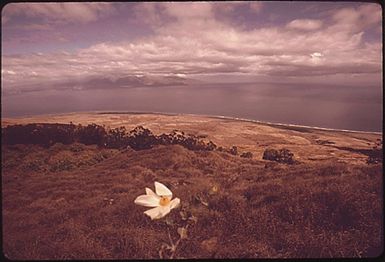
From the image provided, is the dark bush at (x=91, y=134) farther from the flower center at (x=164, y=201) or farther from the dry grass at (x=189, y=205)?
the flower center at (x=164, y=201)

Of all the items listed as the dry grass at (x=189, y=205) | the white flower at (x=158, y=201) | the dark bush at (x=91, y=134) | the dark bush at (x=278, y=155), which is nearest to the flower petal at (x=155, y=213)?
the white flower at (x=158, y=201)

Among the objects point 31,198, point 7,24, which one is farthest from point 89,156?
point 7,24

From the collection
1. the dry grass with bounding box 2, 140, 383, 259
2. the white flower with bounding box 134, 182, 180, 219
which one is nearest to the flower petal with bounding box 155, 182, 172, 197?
the white flower with bounding box 134, 182, 180, 219

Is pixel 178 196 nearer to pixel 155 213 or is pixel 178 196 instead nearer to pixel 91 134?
pixel 155 213

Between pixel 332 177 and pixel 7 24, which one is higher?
pixel 7 24

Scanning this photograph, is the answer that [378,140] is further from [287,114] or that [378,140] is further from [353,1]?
[353,1]

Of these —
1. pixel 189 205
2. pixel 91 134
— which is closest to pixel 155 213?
pixel 189 205

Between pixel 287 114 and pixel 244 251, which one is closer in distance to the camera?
pixel 244 251
